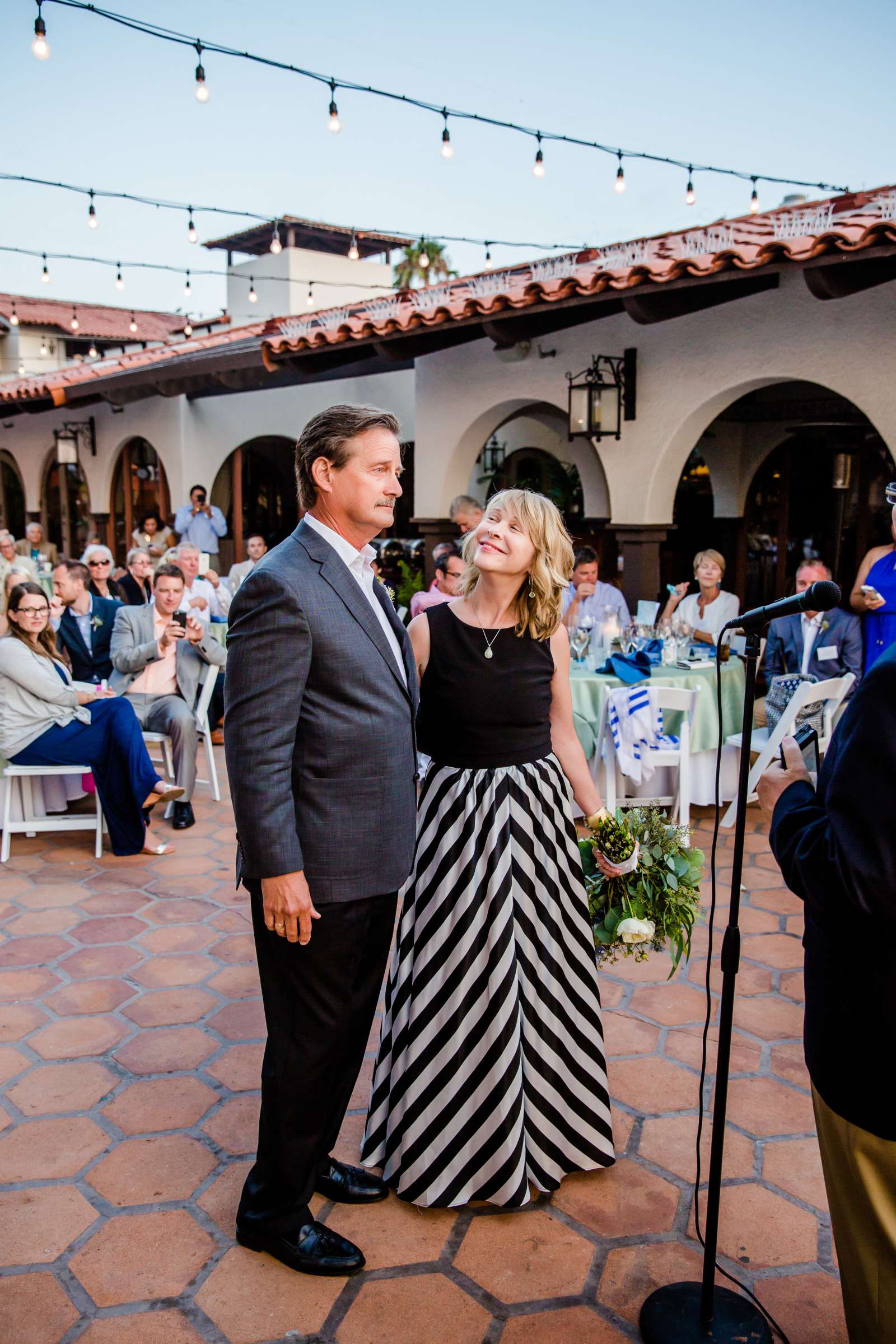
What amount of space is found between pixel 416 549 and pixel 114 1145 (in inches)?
Result: 398

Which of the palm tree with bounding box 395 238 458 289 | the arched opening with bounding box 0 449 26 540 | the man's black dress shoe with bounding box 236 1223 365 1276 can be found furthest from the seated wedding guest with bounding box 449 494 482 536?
the palm tree with bounding box 395 238 458 289

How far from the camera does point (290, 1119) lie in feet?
7.33

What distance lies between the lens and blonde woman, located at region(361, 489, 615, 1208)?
2.51 meters

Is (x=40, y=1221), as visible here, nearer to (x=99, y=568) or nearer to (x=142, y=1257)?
(x=142, y=1257)

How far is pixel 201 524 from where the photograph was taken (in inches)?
461

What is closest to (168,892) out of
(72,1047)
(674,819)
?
(72,1047)

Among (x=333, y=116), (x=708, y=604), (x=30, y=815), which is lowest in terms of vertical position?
(x=30, y=815)

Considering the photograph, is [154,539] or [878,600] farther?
[154,539]

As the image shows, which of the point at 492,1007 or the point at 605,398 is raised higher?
the point at 605,398

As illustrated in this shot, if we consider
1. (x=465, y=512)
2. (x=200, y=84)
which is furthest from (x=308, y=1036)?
(x=200, y=84)

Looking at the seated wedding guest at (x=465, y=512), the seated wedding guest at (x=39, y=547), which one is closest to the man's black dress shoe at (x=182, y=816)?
the seated wedding guest at (x=465, y=512)

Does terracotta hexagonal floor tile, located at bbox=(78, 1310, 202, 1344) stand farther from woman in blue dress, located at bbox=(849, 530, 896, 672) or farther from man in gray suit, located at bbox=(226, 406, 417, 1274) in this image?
woman in blue dress, located at bbox=(849, 530, 896, 672)

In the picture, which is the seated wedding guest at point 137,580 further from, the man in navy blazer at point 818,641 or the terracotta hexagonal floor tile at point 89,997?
the man in navy blazer at point 818,641

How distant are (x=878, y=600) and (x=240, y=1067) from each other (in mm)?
4391
